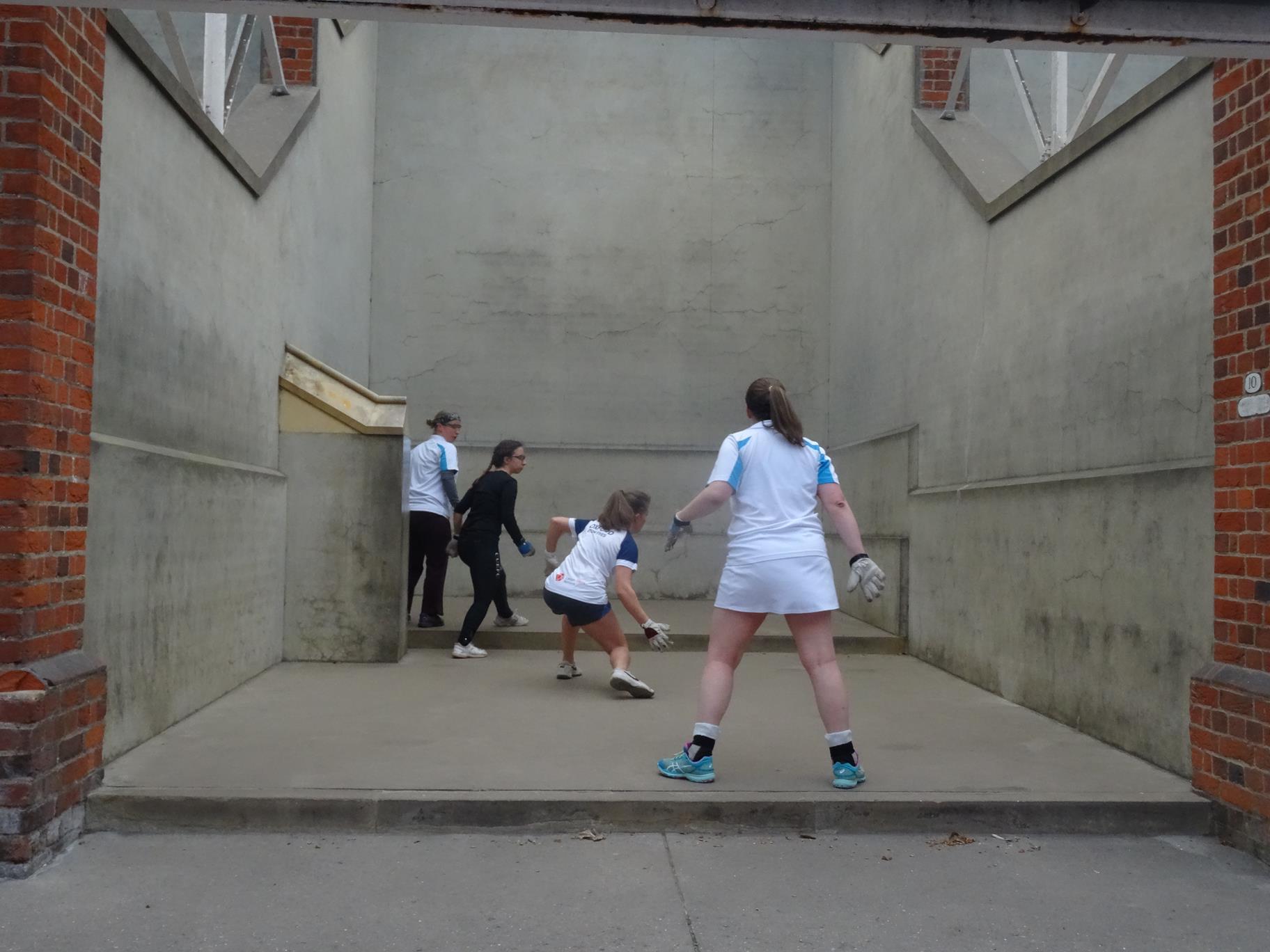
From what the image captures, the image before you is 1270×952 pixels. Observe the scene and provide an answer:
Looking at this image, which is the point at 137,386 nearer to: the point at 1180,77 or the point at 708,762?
the point at 708,762

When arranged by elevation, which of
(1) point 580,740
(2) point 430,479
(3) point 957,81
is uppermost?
(3) point 957,81

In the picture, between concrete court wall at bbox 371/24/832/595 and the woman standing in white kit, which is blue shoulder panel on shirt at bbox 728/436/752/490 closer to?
the woman standing in white kit

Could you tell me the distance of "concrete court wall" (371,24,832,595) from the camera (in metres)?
11.1

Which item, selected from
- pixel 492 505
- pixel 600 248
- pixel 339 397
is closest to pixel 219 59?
pixel 339 397

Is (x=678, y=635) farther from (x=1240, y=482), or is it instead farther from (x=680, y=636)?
(x=1240, y=482)

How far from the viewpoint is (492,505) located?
7.66m

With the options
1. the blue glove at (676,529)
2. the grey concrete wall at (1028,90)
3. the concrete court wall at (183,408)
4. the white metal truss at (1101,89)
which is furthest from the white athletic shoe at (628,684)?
the grey concrete wall at (1028,90)

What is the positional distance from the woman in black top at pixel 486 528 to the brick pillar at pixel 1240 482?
14.9ft

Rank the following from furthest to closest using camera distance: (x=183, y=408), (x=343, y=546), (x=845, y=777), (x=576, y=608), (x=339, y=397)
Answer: (x=339, y=397) → (x=343, y=546) → (x=576, y=608) → (x=183, y=408) → (x=845, y=777)

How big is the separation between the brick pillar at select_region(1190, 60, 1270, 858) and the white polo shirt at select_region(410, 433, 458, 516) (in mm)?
5265

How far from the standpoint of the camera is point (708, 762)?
4.32m

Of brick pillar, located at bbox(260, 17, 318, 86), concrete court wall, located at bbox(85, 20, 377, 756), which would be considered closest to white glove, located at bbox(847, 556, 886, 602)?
concrete court wall, located at bbox(85, 20, 377, 756)

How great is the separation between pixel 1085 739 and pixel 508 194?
810 centimetres

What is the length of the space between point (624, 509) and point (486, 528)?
1.74 meters
